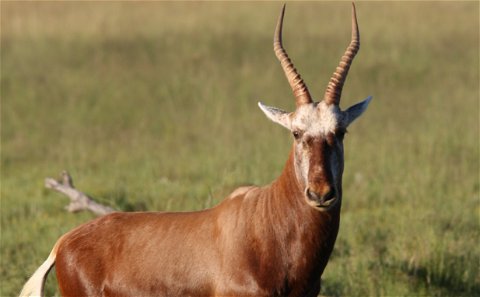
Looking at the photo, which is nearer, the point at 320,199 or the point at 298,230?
the point at 320,199

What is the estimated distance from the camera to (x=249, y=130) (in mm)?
15695

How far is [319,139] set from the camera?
5.98 meters

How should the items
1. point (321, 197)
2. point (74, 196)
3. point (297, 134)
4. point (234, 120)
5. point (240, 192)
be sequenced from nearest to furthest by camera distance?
1. point (321, 197)
2. point (297, 134)
3. point (240, 192)
4. point (74, 196)
5. point (234, 120)

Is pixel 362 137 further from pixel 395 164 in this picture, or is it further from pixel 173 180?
pixel 173 180

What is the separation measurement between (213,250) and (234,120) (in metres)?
10.1

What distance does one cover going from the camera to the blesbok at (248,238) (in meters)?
6.04

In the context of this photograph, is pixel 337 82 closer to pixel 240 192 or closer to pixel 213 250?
pixel 240 192

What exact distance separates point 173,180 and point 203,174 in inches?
17.2

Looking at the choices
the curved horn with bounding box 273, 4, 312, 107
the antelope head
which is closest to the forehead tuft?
the antelope head

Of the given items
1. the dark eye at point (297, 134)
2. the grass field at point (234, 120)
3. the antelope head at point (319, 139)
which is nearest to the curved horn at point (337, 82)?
the antelope head at point (319, 139)

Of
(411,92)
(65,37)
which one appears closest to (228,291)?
(411,92)

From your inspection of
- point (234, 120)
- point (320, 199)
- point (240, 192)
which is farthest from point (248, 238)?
point (234, 120)

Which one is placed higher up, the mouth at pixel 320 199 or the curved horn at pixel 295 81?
the curved horn at pixel 295 81

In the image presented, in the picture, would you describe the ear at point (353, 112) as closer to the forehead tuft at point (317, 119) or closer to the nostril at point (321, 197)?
the forehead tuft at point (317, 119)
